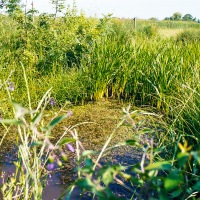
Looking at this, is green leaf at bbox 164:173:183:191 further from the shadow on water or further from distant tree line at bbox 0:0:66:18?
distant tree line at bbox 0:0:66:18

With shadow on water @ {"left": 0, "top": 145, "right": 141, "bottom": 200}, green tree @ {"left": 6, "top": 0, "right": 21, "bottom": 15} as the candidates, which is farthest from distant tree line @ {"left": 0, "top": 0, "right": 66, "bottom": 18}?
shadow on water @ {"left": 0, "top": 145, "right": 141, "bottom": 200}

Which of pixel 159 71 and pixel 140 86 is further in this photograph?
pixel 140 86

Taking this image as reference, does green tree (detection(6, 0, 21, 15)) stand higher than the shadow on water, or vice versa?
green tree (detection(6, 0, 21, 15))

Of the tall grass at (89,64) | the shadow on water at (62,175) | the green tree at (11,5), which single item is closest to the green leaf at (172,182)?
the shadow on water at (62,175)

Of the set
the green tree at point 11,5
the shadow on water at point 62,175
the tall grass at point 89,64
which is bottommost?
the shadow on water at point 62,175

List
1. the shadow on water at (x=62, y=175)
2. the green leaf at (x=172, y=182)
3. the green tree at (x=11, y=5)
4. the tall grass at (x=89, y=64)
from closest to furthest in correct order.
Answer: the green leaf at (x=172, y=182)
the shadow on water at (x=62, y=175)
the tall grass at (x=89, y=64)
the green tree at (x=11, y=5)

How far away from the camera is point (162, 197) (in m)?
0.73

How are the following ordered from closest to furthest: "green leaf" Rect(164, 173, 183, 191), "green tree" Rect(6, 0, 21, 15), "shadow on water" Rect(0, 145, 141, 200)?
"green leaf" Rect(164, 173, 183, 191), "shadow on water" Rect(0, 145, 141, 200), "green tree" Rect(6, 0, 21, 15)

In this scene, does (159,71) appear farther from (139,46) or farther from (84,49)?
(84,49)

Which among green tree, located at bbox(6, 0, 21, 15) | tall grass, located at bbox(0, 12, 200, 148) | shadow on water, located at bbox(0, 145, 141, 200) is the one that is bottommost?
shadow on water, located at bbox(0, 145, 141, 200)

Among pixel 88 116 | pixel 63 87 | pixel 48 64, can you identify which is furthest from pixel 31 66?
pixel 88 116

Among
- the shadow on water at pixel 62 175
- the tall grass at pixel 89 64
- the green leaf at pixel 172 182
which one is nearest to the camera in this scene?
the green leaf at pixel 172 182

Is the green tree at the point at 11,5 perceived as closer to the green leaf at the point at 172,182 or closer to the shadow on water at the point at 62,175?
the shadow on water at the point at 62,175

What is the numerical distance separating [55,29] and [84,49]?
671 millimetres
